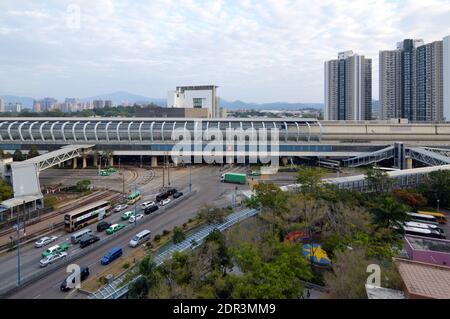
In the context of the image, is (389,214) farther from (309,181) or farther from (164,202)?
(164,202)

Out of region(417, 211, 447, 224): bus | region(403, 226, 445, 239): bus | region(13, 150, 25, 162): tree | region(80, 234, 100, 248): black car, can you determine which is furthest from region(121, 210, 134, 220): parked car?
region(13, 150, 25, 162): tree

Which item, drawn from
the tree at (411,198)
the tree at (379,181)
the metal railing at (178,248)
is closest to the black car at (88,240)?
the metal railing at (178,248)

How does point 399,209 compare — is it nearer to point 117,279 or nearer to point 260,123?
point 117,279

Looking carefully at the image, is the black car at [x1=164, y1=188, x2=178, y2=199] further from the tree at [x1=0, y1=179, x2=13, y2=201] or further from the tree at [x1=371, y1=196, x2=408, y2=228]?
the tree at [x1=371, y1=196, x2=408, y2=228]

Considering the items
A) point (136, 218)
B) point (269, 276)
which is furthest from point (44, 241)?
point (269, 276)

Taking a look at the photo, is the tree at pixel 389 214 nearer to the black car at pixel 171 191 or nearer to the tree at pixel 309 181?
the tree at pixel 309 181
